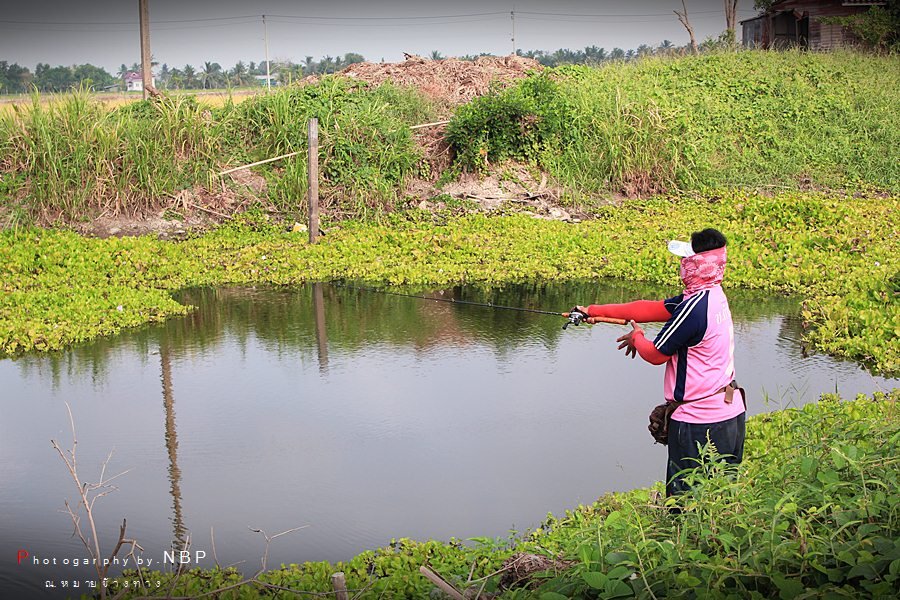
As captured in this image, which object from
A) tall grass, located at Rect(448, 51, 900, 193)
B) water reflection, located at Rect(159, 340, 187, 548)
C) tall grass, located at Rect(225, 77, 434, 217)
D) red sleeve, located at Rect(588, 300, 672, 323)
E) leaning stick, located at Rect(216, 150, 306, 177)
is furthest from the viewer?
tall grass, located at Rect(448, 51, 900, 193)

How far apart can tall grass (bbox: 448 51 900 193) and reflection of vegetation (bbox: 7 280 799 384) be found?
6563 millimetres

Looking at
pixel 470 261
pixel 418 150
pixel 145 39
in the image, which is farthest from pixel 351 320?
pixel 145 39

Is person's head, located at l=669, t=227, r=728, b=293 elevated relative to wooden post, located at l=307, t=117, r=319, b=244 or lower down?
lower down

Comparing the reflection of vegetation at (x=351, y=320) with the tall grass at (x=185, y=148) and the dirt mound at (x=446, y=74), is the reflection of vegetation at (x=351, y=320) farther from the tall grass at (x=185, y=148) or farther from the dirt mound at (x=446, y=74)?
the dirt mound at (x=446, y=74)

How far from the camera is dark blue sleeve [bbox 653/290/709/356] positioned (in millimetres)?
5449

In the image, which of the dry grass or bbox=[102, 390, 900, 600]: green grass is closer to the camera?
bbox=[102, 390, 900, 600]: green grass

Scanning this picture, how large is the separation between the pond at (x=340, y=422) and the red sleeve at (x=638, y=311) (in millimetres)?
1381

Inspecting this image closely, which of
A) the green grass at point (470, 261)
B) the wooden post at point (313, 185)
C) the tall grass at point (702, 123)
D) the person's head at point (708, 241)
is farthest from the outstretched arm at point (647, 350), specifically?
the tall grass at point (702, 123)

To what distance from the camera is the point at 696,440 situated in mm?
5516

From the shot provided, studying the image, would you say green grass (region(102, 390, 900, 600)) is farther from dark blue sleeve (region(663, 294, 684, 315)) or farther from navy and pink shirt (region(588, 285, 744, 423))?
dark blue sleeve (region(663, 294, 684, 315))

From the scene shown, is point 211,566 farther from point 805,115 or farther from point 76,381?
point 805,115

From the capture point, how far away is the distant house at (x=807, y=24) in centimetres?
3161

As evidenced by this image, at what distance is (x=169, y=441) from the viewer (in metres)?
7.96

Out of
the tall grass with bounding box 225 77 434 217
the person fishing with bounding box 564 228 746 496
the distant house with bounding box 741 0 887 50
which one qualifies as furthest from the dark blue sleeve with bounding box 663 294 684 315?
the distant house with bounding box 741 0 887 50
